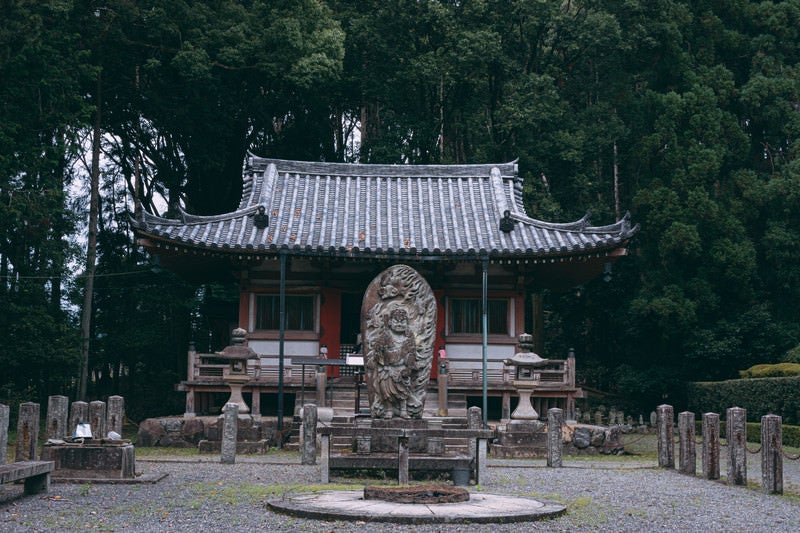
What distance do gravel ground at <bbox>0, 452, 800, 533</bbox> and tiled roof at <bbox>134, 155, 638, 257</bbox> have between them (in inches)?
276

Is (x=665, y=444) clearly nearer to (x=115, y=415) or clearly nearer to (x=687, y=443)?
(x=687, y=443)

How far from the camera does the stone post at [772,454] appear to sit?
38.7 ft

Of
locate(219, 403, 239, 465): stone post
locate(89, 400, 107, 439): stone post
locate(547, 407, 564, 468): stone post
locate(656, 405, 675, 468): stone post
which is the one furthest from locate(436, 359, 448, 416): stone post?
locate(89, 400, 107, 439): stone post

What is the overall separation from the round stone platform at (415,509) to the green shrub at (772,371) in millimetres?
13517

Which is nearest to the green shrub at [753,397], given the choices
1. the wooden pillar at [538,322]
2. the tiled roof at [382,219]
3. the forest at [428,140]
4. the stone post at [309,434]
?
the forest at [428,140]

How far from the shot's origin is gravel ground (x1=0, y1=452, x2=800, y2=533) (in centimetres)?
866

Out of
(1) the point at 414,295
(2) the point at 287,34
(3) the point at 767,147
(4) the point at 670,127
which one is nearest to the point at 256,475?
(1) the point at 414,295

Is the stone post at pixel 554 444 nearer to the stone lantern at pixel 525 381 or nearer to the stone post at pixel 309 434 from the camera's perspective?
the stone lantern at pixel 525 381

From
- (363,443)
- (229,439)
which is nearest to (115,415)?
(229,439)

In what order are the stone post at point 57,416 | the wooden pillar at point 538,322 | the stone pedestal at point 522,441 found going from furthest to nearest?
the wooden pillar at point 538,322 → the stone pedestal at point 522,441 → the stone post at point 57,416

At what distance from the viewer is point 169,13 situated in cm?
2712

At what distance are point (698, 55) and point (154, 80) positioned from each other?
1796cm

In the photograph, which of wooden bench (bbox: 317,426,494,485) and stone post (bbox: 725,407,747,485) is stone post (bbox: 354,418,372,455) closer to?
wooden bench (bbox: 317,426,494,485)

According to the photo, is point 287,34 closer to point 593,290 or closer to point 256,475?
point 593,290
